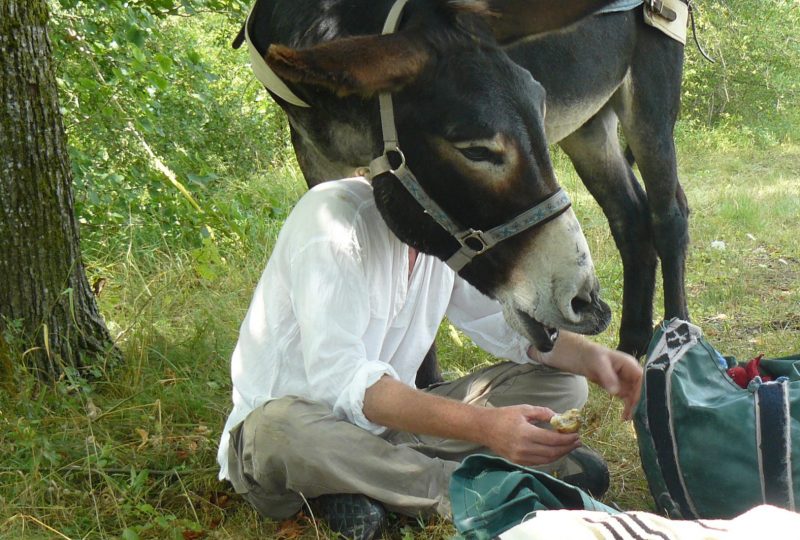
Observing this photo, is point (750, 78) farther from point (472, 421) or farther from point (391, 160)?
point (472, 421)

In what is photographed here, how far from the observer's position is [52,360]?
Result: 3.19m

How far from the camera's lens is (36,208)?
312cm

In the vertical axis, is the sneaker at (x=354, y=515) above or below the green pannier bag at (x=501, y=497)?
below

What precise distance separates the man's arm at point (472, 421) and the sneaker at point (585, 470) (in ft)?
1.52

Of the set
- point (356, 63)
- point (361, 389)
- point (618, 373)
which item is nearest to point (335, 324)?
point (361, 389)

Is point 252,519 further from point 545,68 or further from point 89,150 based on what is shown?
point 89,150

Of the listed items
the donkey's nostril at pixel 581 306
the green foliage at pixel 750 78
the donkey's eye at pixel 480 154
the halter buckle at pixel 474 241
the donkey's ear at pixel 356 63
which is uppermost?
the donkey's ear at pixel 356 63

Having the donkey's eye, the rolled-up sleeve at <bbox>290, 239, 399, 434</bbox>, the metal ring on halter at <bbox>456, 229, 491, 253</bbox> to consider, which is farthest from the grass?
the donkey's eye

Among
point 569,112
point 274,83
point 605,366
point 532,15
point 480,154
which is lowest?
point 605,366

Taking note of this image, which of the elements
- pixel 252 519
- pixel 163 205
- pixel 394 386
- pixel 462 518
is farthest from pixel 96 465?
pixel 163 205

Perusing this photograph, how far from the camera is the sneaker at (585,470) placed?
8.36ft

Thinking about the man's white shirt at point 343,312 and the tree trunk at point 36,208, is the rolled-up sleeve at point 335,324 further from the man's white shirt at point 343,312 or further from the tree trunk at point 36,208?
the tree trunk at point 36,208

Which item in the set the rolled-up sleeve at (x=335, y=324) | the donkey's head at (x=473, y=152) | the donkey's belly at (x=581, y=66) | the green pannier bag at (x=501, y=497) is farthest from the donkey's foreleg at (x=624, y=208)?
the green pannier bag at (x=501, y=497)

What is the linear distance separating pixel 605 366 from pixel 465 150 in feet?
2.23
